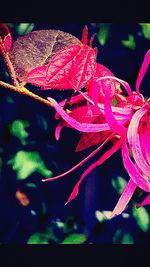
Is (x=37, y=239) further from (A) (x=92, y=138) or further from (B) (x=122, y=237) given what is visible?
(A) (x=92, y=138)

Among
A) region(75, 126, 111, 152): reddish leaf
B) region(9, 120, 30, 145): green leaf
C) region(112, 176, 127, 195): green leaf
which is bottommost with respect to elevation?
region(112, 176, 127, 195): green leaf

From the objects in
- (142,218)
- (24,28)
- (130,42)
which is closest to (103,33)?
(130,42)

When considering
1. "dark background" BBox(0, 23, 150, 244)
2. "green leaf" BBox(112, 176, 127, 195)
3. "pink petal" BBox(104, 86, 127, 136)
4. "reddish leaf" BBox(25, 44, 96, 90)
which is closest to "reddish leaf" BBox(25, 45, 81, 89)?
"reddish leaf" BBox(25, 44, 96, 90)

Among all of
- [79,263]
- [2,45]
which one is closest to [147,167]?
[2,45]

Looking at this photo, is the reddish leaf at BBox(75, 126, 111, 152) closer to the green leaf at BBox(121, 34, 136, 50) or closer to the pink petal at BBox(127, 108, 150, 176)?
the pink petal at BBox(127, 108, 150, 176)

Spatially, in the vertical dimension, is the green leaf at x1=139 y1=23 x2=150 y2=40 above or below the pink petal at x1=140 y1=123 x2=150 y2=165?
below

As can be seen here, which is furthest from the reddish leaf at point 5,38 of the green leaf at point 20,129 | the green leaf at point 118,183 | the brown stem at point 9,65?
the green leaf at point 118,183
